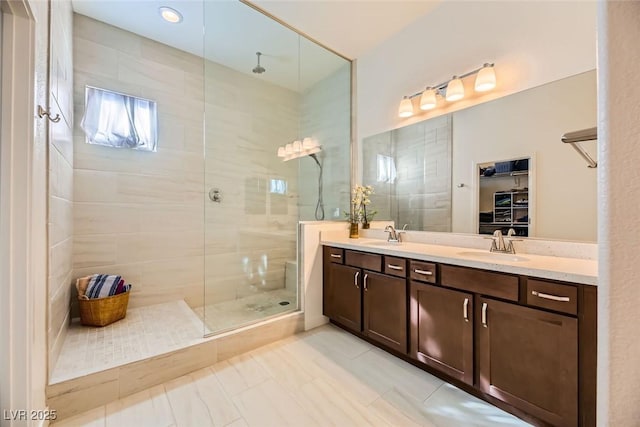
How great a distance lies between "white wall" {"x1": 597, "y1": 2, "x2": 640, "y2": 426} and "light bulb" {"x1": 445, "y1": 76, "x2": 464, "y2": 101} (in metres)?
1.85

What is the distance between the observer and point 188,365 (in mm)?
1779

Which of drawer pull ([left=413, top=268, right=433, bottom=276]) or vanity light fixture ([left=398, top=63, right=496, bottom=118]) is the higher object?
vanity light fixture ([left=398, top=63, right=496, bottom=118])

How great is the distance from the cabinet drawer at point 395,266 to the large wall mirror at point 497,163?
58cm

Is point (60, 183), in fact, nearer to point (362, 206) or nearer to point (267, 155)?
point (267, 155)

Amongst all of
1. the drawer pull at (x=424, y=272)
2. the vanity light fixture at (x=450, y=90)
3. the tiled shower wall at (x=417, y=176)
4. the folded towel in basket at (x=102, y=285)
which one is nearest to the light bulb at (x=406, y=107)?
the vanity light fixture at (x=450, y=90)

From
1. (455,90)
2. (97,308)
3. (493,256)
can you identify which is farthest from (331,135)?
(97,308)

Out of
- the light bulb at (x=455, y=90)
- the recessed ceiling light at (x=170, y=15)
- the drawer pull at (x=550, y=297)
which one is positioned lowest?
the drawer pull at (x=550, y=297)

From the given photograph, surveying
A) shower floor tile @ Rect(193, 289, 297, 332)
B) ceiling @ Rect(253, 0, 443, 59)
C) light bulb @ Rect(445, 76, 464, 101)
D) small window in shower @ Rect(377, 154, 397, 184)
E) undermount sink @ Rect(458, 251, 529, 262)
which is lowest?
shower floor tile @ Rect(193, 289, 297, 332)

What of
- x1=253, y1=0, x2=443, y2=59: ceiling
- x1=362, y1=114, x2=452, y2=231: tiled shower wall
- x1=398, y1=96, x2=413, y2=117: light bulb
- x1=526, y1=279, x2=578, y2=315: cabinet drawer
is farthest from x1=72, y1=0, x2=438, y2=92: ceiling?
x1=526, y1=279, x2=578, y2=315: cabinet drawer

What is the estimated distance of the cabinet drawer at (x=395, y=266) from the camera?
6.01ft

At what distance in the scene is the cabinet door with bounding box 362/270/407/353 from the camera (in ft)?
6.02

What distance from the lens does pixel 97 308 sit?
205cm

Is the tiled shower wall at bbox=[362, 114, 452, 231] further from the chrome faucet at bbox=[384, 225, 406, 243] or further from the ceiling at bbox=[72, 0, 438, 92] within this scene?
the ceiling at bbox=[72, 0, 438, 92]

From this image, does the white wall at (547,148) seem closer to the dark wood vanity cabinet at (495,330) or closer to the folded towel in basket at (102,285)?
the dark wood vanity cabinet at (495,330)
